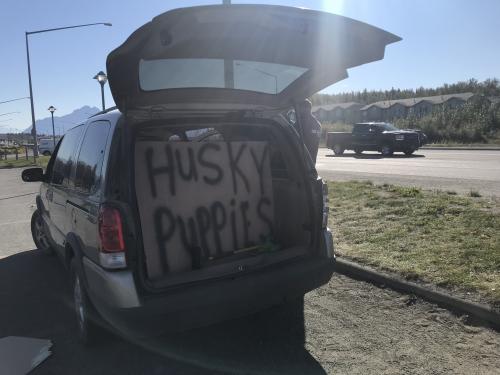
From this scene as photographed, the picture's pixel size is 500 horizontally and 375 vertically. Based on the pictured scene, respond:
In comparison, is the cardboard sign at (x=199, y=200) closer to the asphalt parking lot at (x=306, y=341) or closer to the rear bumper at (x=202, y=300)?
the rear bumper at (x=202, y=300)

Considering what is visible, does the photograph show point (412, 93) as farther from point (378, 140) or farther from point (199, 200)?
point (199, 200)

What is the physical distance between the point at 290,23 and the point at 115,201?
172 cm

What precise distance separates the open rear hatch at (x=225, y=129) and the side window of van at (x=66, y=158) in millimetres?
957

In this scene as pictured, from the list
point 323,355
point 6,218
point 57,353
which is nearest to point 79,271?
point 57,353

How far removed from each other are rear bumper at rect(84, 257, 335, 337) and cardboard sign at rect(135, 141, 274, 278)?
44 centimetres

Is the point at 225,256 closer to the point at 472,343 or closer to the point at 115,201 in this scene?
the point at 115,201

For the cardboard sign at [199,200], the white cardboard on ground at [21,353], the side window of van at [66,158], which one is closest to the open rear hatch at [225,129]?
the cardboard sign at [199,200]

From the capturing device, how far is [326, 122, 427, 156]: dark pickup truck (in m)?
23.1

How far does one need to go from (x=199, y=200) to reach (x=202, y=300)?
100cm

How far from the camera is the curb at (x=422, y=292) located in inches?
143

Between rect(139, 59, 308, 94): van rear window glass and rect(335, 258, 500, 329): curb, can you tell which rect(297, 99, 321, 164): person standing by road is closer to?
rect(335, 258, 500, 329): curb

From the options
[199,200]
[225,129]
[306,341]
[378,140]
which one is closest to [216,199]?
[199,200]

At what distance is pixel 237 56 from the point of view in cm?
384

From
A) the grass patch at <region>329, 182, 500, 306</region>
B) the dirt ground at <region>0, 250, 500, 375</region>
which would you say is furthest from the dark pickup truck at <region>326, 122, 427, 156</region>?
the dirt ground at <region>0, 250, 500, 375</region>
